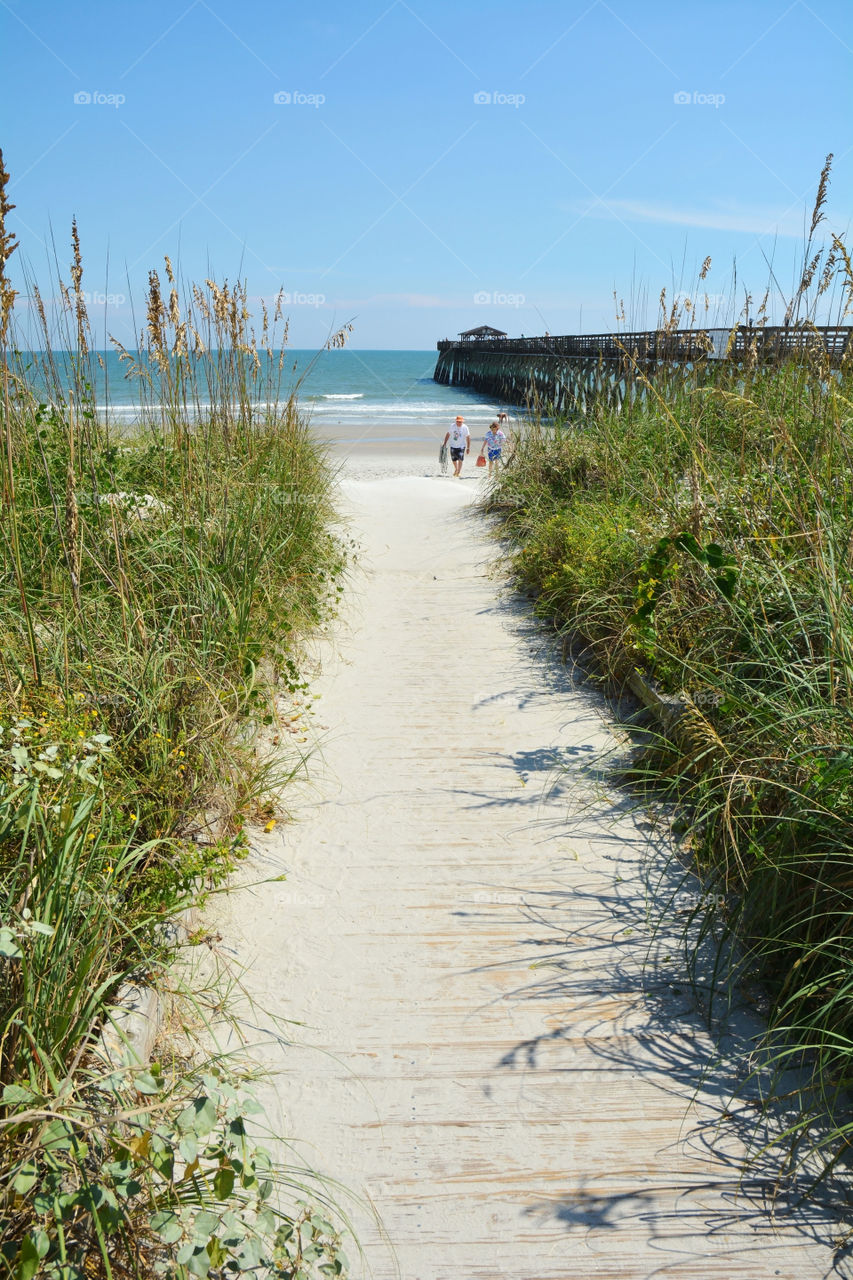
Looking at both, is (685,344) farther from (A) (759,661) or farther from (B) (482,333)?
(B) (482,333)

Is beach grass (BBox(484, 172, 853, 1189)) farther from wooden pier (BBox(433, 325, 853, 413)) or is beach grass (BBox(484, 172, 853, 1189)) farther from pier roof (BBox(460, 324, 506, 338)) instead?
pier roof (BBox(460, 324, 506, 338))

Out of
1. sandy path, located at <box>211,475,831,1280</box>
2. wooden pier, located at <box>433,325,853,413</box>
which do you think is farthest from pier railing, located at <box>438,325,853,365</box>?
sandy path, located at <box>211,475,831,1280</box>

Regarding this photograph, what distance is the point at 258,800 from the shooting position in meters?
3.65

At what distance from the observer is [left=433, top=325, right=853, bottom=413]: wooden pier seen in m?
6.23

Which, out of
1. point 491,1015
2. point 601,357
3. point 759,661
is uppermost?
point 601,357

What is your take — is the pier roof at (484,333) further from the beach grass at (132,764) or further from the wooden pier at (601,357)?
the beach grass at (132,764)

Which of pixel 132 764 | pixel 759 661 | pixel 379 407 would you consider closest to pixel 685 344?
pixel 759 661

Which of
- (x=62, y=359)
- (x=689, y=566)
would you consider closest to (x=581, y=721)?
(x=689, y=566)

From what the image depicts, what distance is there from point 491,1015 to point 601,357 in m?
7.07

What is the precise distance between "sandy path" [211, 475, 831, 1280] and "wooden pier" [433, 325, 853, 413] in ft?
7.51

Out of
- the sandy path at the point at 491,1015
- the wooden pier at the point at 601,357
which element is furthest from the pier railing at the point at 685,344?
the sandy path at the point at 491,1015

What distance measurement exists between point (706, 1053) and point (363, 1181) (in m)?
0.99

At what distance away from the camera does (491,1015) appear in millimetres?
2600

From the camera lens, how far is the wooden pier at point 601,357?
6.23 metres
